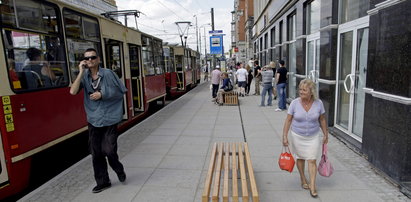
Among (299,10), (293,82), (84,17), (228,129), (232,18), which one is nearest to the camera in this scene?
(84,17)

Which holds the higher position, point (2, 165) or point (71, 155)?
point (2, 165)

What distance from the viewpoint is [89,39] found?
241 inches

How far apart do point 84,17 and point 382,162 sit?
5.95 meters

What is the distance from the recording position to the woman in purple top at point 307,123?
3426 millimetres

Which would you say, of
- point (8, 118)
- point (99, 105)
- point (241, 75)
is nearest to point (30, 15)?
point (8, 118)

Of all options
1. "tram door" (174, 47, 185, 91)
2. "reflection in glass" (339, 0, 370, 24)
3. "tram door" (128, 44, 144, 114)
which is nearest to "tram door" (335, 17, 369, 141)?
"reflection in glass" (339, 0, 370, 24)

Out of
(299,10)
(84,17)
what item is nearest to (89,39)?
(84,17)

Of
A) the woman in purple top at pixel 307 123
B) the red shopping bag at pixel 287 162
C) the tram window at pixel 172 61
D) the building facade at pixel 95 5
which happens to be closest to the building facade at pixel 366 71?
the woman in purple top at pixel 307 123

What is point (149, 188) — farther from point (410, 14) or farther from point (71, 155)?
point (410, 14)

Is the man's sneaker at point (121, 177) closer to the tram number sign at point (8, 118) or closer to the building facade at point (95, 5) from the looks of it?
the tram number sign at point (8, 118)

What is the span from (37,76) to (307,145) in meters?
4.04

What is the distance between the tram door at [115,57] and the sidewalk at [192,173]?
1.69 metres

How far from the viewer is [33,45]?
4.32m

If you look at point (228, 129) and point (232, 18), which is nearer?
point (228, 129)
